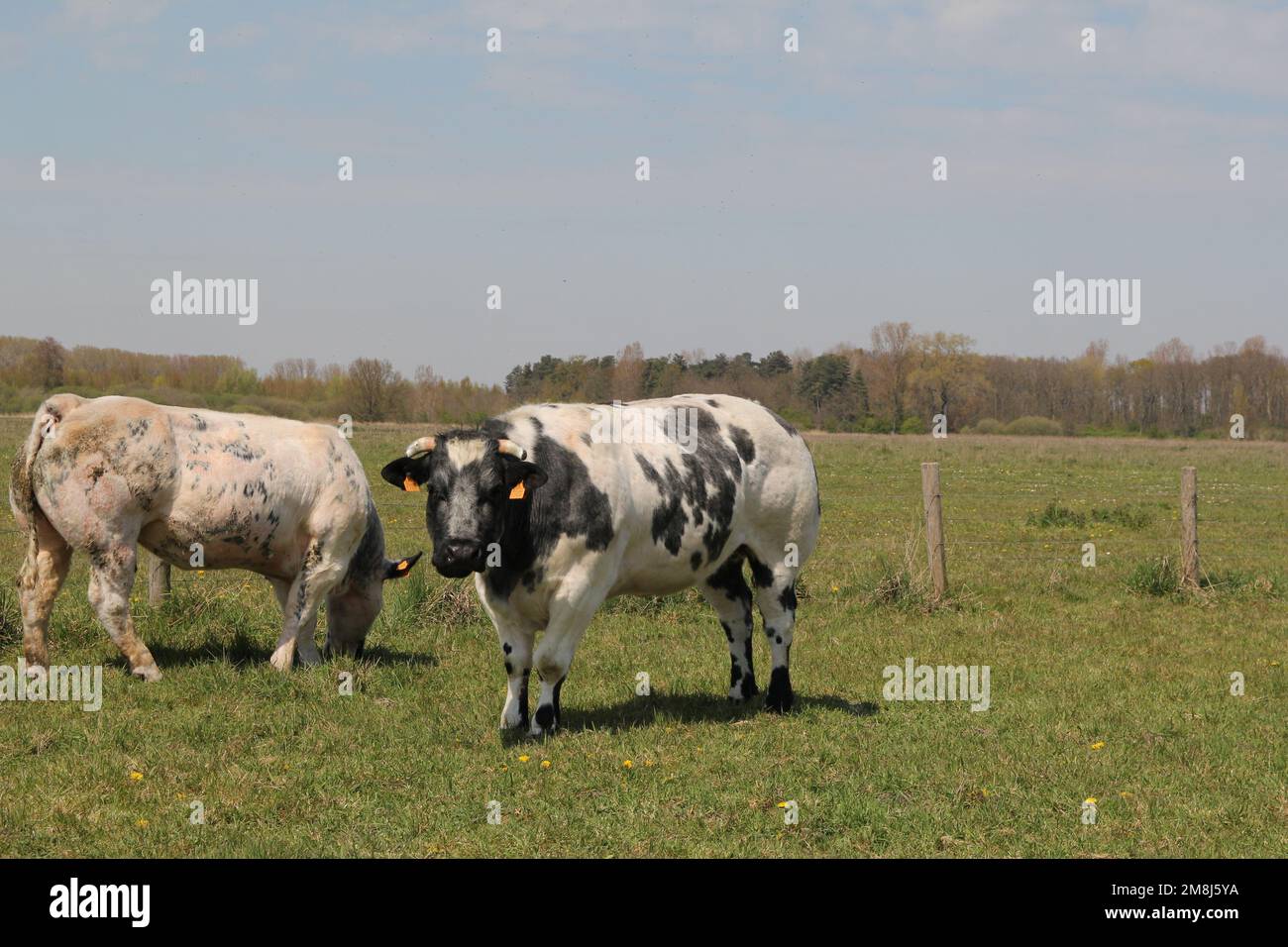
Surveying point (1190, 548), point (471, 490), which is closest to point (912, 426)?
point (1190, 548)

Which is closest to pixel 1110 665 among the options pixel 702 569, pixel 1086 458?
pixel 702 569

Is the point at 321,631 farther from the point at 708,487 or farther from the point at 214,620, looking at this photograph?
the point at 708,487

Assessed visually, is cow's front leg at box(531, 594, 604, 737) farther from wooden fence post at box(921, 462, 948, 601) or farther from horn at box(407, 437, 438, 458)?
wooden fence post at box(921, 462, 948, 601)

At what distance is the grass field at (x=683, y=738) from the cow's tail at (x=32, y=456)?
149cm

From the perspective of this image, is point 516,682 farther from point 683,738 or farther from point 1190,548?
point 1190,548

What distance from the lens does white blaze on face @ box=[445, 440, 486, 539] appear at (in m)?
8.11

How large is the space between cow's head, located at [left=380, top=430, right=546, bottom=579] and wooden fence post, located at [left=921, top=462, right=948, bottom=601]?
7816mm

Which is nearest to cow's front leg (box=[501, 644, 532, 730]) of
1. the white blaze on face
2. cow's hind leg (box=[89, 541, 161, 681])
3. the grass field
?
the grass field

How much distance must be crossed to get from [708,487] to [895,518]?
16.4m

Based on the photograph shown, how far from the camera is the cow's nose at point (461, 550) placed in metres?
8.05

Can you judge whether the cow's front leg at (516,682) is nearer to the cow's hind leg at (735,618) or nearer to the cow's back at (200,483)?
the cow's hind leg at (735,618)

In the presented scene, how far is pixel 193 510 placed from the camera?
1051 cm

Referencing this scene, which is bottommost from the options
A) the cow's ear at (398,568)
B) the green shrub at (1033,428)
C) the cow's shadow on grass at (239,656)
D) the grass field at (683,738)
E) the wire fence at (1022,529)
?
the grass field at (683,738)

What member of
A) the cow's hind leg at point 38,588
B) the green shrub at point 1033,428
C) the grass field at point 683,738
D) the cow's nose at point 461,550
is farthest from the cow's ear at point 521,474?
the green shrub at point 1033,428
